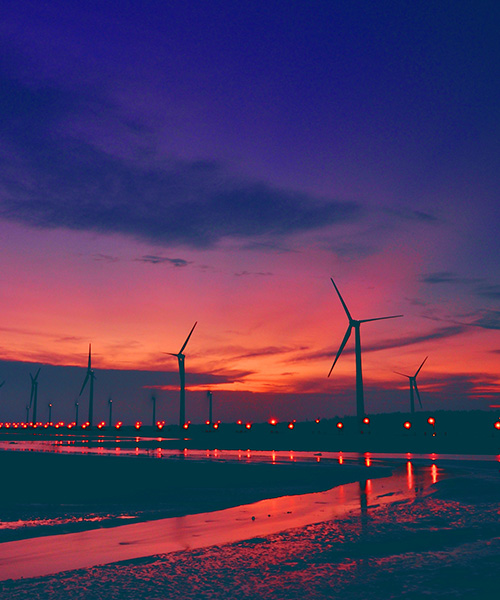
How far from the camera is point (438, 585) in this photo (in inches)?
498

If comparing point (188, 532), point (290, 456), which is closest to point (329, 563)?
point (188, 532)

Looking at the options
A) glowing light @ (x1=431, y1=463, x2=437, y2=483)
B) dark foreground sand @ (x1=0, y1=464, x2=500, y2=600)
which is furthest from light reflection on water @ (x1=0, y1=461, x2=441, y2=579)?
glowing light @ (x1=431, y1=463, x2=437, y2=483)

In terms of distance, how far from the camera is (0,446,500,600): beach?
12336mm

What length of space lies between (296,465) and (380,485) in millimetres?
16774

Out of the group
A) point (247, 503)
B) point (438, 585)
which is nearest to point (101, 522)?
point (247, 503)

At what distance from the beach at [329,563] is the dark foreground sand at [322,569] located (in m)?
0.02

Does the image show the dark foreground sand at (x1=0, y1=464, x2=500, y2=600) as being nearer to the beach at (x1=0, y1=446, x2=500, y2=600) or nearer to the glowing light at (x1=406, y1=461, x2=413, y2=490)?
the beach at (x1=0, y1=446, x2=500, y2=600)

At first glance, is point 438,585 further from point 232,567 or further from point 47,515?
point 47,515

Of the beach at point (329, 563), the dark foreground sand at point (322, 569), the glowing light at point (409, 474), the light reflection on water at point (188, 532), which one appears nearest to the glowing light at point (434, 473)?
the glowing light at point (409, 474)

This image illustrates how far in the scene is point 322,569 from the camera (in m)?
14.1

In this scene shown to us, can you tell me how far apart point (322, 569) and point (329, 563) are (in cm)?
64

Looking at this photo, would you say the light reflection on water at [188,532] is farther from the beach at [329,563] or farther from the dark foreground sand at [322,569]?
the dark foreground sand at [322,569]

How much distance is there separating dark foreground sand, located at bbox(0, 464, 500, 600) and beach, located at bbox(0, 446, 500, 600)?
0.02m

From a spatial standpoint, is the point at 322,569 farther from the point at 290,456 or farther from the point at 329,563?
Answer: the point at 290,456
